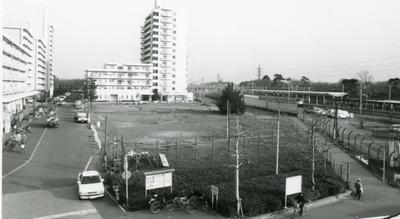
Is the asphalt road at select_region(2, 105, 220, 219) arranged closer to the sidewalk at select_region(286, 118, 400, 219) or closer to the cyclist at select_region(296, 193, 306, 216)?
the cyclist at select_region(296, 193, 306, 216)

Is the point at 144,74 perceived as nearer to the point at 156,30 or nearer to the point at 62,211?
the point at 156,30

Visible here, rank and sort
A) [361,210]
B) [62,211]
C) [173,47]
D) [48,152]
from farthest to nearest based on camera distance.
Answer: [173,47] < [48,152] < [361,210] < [62,211]

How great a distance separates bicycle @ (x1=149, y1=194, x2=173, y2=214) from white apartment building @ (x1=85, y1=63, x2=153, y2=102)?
9391cm

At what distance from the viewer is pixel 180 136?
3662 cm

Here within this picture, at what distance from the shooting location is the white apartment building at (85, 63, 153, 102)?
10706 cm

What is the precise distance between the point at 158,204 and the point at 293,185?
6.05 meters

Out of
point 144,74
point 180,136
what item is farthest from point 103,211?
point 144,74

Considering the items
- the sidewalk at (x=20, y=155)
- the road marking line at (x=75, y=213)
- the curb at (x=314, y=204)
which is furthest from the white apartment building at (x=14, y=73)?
the curb at (x=314, y=204)

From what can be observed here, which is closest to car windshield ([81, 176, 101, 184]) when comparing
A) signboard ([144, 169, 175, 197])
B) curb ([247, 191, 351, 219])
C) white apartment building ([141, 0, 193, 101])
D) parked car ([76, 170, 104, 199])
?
parked car ([76, 170, 104, 199])

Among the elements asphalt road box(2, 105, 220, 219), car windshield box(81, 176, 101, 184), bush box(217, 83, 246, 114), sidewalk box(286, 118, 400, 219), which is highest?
bush box(217, 83, 246, 114)

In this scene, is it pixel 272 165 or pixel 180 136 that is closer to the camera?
pixel 272 165

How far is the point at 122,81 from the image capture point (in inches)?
4316

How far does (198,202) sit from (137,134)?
2247cm

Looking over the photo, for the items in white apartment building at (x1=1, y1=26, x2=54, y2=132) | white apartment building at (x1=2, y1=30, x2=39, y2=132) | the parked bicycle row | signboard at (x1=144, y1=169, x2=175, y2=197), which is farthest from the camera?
white apartment building at (x1=2, y1=30, x2=39, y2=132)
